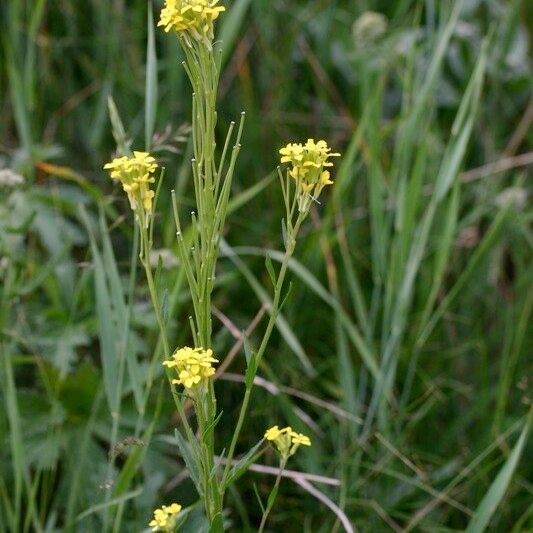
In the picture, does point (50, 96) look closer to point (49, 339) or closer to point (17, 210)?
point (17, 210)

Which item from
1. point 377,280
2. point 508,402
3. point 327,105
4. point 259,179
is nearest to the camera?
point 377,280

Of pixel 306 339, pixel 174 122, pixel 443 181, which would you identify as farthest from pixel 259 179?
pixel 443 181

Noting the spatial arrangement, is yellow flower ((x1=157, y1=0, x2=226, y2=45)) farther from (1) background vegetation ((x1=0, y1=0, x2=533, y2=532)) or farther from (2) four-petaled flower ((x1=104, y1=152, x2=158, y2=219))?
(1) background vegetation ((x1=0, y1=0, x2=533, y2=532))

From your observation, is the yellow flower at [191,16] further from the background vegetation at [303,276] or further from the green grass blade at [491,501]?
the green grass blade at [491,501]

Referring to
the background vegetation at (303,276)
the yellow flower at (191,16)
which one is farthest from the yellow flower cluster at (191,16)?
the background vegetation at (303,276)

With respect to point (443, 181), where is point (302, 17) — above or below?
above

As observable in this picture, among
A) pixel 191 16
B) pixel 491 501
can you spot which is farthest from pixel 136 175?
pixel 491 501

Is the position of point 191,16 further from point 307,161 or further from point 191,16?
point 307,161
